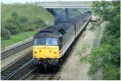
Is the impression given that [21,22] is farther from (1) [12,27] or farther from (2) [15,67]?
(2) [15,67]

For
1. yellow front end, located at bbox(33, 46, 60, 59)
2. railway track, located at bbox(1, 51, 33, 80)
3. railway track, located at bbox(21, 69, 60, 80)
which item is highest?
yellow front end, located at bbox(33, 46, 60, 59)

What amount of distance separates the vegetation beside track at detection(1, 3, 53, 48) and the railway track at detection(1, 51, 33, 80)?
8195 mm

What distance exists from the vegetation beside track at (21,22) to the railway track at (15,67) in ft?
26.9

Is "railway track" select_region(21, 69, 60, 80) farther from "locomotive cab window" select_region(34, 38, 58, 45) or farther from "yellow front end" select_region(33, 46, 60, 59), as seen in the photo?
"locomotive cab window" select_region(34, 38, 58, 45)

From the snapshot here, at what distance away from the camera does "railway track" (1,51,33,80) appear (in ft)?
68.3

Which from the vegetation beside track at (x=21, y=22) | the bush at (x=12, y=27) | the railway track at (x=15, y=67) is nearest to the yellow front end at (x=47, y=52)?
the railway track at (x=15, y=67)

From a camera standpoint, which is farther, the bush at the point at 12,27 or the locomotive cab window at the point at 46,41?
the bush at the point at 12,27

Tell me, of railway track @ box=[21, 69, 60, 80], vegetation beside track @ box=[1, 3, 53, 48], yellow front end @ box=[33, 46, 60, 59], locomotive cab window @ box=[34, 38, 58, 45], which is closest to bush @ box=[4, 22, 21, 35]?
vegetation beside track @ box=[1, 3, 53, 48]

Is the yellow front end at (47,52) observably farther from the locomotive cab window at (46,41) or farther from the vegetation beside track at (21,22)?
the vegetation beside track at (21,22)

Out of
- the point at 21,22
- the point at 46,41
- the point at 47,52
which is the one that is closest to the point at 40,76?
the point at 47,52

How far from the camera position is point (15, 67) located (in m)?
23.5

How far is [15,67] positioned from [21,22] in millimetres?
37243

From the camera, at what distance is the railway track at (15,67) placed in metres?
20.8

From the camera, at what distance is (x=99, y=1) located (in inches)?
905
